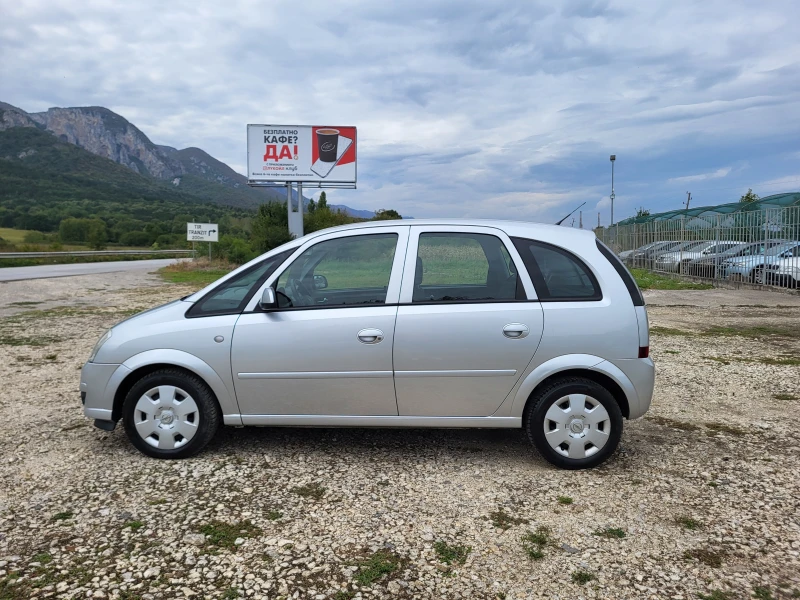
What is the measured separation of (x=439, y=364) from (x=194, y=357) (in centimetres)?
168

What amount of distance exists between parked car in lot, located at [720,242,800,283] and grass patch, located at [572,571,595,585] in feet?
53.9

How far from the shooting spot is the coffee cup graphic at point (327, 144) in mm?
31125

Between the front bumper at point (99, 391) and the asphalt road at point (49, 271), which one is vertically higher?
the asphalt road at point (49, 271)

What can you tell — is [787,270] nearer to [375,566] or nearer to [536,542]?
[536,542]

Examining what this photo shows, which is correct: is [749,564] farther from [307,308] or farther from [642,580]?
[307,308]

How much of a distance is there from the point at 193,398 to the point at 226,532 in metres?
1.18

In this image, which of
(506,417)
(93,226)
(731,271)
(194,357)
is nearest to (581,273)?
(506,417)

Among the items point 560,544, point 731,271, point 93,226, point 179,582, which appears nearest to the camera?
point 179,582

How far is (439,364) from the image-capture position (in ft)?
12.8

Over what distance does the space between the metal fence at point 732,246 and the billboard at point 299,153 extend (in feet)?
51.4

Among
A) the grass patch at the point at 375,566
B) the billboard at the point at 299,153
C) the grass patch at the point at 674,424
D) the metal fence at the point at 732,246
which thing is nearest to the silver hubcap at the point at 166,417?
the grass patch at the point at 375,566

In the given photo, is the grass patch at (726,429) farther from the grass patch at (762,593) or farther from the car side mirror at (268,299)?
the car side mirror at (268,299)

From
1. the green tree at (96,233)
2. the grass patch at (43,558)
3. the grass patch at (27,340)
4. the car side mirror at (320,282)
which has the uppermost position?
the green tree at (96,233)

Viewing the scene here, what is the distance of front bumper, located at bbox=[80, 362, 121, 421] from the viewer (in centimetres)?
412
